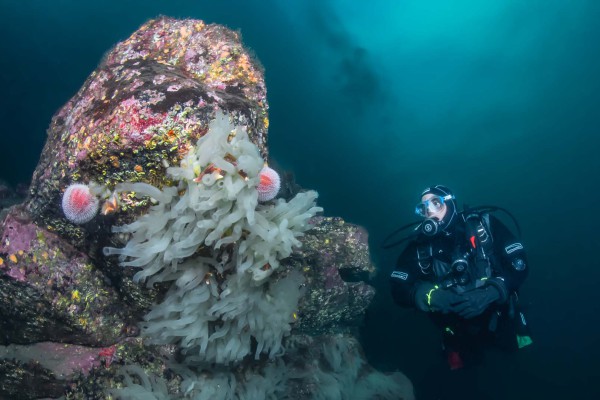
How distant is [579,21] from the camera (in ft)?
131

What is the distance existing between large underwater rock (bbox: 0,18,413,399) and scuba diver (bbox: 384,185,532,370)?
8.68 feet

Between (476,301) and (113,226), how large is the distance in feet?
15.5

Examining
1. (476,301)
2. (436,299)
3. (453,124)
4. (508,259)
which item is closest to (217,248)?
(436,299)

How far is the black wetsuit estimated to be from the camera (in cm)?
550

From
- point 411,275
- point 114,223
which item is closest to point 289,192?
point 411,275

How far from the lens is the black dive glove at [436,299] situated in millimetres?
5113

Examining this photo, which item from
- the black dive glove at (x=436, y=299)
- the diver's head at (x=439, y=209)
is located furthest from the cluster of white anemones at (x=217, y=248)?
the diver's head at (x=439, y=209)

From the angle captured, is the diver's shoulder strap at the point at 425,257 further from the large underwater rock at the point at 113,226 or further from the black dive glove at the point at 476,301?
the large underwater rock at the point at 113,226

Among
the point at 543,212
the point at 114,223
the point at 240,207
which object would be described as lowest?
the point at 114,223

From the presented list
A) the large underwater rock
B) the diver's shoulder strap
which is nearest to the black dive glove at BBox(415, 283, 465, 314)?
the diver's shoulder strap

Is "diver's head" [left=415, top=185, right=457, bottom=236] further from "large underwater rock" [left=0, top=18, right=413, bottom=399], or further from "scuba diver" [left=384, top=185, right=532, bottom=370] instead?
"large underwater rock" [left=0, top=18, right=413, bottom=399]

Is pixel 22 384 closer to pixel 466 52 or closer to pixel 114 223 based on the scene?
pixel 114 223

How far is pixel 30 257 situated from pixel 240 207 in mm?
2007

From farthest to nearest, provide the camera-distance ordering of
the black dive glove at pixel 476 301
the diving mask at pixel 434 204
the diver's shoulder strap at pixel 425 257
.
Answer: the diver's shoulder strap at pixel 425 257
the diving mask at pixel 434 204
the black dive glove at pixel 476 301
